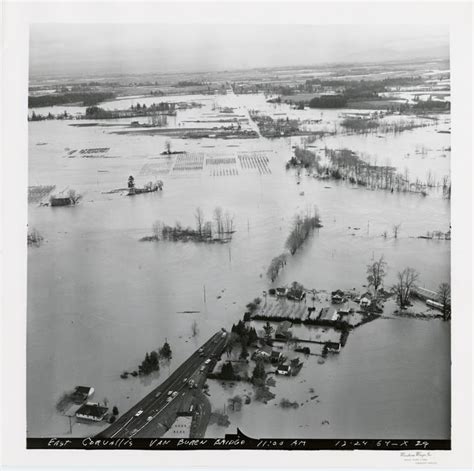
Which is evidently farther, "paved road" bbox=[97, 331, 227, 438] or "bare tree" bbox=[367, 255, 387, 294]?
"bare tree" bbox=[367, 255, 387, 294]

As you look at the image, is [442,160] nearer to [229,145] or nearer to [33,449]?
[229,145]

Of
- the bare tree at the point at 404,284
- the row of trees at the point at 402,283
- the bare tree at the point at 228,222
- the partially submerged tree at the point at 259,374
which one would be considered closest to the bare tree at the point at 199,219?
the bare tree at the point at 228,222

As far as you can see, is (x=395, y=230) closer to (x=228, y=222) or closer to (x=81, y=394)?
(x=228, y=222)

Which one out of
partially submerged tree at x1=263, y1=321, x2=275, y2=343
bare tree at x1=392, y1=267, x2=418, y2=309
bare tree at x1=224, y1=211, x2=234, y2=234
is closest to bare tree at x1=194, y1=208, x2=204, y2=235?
bare tree at x1=224, y1=211, x2=234, y2=234

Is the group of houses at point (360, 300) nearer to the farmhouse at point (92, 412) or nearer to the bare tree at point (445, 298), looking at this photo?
the bare tree at point (445, 298)

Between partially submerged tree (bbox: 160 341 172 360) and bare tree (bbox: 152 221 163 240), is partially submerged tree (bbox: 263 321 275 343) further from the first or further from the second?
bare tree (bbox: 152 221 163 240)
